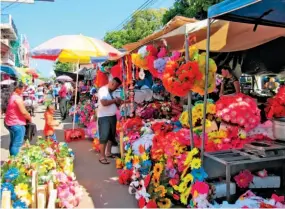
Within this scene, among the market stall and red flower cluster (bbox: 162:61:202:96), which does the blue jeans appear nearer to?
the market stall

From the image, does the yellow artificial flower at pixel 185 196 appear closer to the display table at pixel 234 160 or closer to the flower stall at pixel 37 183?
the display table at pixel 234 160

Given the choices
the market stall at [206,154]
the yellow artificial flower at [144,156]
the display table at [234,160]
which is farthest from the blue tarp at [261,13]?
the yellow artificial flower at [144,156]

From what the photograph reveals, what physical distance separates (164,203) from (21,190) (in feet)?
5.33

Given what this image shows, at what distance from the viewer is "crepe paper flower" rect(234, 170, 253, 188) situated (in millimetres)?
3146

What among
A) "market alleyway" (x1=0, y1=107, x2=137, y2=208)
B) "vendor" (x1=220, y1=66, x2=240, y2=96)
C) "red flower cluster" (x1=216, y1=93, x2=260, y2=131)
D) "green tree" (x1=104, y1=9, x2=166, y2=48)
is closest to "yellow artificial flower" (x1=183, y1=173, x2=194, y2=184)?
"red flower cluster" (x1=216, y1=93, x2=260, y2=131)

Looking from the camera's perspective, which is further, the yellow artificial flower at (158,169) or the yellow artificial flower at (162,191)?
the yellow artificial flower at (158,169)

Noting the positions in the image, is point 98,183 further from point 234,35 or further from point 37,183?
point 234,35

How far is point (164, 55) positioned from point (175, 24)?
0.47 m

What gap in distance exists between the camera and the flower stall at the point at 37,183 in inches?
132

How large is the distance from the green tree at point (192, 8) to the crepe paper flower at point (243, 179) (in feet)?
31.0

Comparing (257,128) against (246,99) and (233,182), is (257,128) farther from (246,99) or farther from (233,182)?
(233,182)

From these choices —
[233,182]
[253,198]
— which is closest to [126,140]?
[233,182]

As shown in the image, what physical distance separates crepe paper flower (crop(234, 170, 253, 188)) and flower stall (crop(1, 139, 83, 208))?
2.06m

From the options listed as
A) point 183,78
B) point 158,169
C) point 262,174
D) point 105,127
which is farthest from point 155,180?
point 105,127
